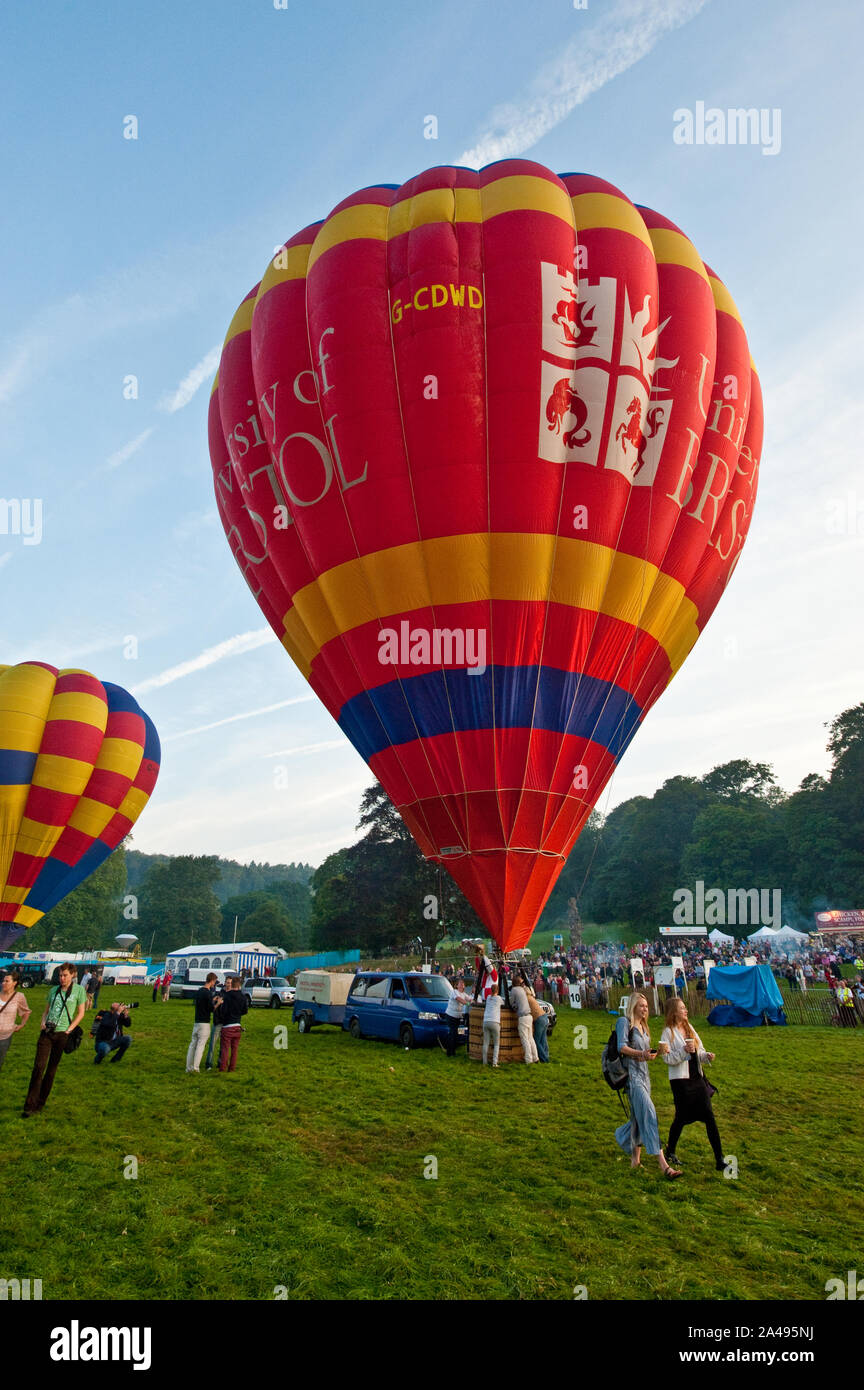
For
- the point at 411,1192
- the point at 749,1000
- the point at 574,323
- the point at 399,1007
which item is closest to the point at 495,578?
the point at 574,323

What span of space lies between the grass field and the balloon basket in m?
1.53

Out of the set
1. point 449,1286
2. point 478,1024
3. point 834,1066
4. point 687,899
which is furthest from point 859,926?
point 449,1286

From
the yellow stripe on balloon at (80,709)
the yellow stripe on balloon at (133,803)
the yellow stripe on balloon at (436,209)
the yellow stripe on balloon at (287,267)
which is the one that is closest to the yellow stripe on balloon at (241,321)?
the yellow stripe on balloon at (287,267)

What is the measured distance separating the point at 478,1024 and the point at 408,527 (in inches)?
387

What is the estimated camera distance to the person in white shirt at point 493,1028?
1420cm

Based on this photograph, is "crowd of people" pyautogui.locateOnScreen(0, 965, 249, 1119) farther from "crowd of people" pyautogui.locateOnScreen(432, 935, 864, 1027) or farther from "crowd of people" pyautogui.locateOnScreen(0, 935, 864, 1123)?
"crowd of people" pyautogui.locateOnScreen(432, 935, 864, 1027)

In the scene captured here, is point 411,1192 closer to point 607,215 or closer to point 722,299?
point 607,215

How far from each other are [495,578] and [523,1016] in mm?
8273

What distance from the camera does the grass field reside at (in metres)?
5.25

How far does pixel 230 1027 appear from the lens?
13477 millimetres

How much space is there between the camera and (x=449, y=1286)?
511 centimetres

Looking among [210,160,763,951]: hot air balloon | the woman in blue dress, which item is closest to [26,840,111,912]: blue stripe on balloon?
[210,160,763,951]: hot air balloon

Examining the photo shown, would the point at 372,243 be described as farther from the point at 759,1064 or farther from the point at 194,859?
the point at 194,859

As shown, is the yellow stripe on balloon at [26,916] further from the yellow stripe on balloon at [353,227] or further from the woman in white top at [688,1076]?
the woman in white top at [688,1076]
